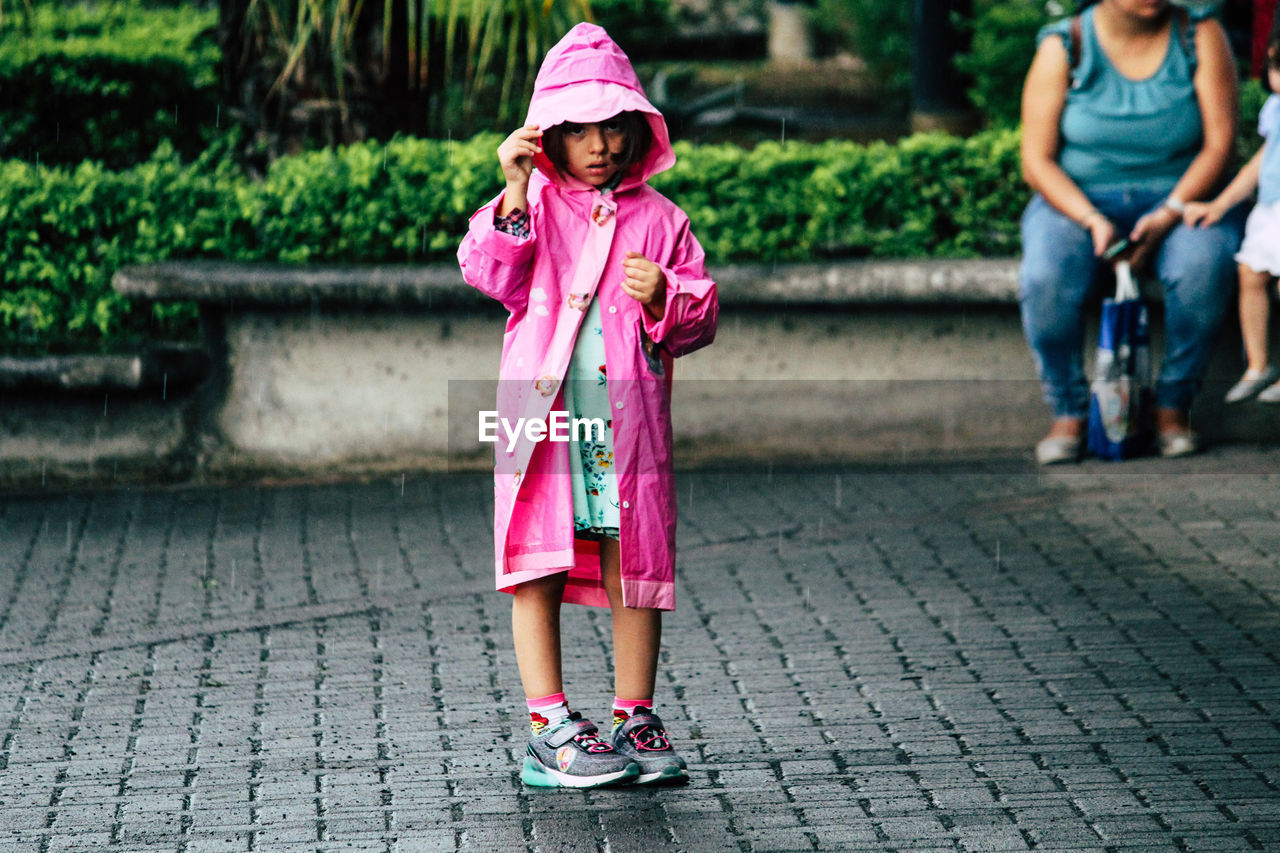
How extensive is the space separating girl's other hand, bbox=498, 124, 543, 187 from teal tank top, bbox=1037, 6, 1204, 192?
3642mm

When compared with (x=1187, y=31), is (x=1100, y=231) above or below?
below

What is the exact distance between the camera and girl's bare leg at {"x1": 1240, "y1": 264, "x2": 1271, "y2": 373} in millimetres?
6465

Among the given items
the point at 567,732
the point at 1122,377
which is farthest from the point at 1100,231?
the point at 567,732

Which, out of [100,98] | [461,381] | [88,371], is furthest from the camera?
[100,98]

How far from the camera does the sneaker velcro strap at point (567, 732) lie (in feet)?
12.1

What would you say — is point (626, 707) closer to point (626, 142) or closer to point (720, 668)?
point (720, 668)

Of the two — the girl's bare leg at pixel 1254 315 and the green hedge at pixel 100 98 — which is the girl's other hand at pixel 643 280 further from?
the green hedge at pixel 100 98

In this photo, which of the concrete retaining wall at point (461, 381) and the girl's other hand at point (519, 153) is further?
the concrete retaining wall at point (461, 381)

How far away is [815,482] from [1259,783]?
3.09 m

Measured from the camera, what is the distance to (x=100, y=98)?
9.09 metres

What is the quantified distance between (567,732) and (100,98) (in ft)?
21.5

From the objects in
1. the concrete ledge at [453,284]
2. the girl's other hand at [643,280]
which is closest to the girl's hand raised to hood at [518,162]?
the girl's other hand at [643,280]

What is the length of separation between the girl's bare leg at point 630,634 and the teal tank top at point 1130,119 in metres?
3.65

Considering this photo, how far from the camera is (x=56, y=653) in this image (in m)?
4.77
